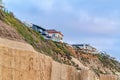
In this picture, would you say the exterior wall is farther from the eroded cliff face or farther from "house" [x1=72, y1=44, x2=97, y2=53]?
the eroded cliff face

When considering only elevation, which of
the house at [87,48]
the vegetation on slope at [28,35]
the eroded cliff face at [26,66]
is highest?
the house at [87,48]

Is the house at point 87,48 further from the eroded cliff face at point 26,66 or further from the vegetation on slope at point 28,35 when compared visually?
the eroded cliff face at point 26,66

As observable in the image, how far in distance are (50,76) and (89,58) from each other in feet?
223

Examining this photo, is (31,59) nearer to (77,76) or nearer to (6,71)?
(6,71)

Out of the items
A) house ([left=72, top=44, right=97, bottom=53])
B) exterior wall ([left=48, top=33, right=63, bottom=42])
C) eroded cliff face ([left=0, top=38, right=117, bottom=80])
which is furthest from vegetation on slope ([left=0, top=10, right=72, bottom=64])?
house ([left=72, top=44, right=97, bottom=53])

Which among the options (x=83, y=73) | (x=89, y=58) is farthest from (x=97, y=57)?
(x=83, y=73)

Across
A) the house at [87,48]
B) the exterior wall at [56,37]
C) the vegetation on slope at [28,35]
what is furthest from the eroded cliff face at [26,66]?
the house at [87,48]

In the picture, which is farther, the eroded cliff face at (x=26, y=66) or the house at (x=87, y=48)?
the house at (x=87, y=48)

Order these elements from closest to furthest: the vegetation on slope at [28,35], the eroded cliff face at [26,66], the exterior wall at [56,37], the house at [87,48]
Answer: the eroded cliff face at [26,66] < the vegetation on slope at [28,35] < the exterior wall at [56,37] < the house at [87,48]

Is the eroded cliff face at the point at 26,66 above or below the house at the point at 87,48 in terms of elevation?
below

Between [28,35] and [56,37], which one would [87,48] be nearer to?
[56,37]

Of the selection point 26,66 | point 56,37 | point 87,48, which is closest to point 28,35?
point 26,66

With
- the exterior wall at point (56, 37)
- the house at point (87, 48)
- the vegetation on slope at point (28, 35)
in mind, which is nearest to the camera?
the vegetation on slope at point (28, 35)

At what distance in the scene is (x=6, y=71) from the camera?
42.8 feet
